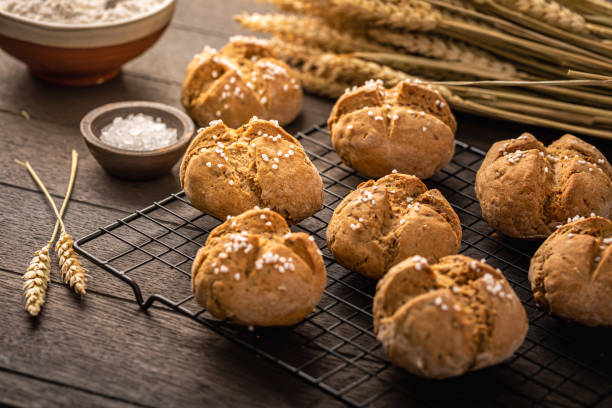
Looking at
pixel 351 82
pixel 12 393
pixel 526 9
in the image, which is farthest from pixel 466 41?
pixel 12 393

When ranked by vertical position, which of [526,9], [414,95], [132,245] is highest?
[526,9]

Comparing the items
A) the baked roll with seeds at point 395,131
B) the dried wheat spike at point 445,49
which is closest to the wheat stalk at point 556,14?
the dried wheat spike at point 445,49

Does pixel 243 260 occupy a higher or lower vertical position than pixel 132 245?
higher

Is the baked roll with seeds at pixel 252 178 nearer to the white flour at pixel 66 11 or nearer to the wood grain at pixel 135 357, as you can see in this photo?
the wood grain at pixel 135 357

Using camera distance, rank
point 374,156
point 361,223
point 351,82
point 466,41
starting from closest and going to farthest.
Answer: point 361,223
point 374,156
point 466,41
point 351,82

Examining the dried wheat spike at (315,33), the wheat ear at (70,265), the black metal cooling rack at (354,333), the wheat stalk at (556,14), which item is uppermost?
the wheat stalk at (556,14)

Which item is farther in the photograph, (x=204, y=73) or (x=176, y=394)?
(x=204, y=73)

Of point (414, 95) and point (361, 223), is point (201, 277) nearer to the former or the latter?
point (361, 223)
